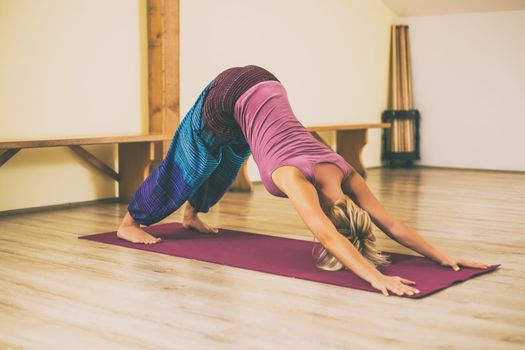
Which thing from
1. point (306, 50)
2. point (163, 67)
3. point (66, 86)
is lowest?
point (66, 86)

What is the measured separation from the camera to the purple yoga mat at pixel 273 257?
295cm

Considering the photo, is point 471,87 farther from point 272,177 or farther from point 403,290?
point 403,290

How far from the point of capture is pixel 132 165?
5.34 metres

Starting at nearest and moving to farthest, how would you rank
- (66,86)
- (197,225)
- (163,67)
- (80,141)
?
(197,225)
(80,141)
(66,86)
(163,67)

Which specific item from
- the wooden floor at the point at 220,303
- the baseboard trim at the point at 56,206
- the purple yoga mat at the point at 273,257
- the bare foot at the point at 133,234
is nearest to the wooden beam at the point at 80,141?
the wooden floor at the point at 220,303

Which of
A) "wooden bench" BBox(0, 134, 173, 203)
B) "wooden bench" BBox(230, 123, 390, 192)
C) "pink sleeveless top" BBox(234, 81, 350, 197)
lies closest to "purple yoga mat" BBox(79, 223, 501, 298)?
"pink sleeveless top" BBox(234, 81, 350, 197)

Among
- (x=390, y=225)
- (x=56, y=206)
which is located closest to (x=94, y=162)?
(x=56, y=206)

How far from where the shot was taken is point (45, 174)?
4953mm

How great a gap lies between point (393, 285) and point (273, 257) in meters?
0.80

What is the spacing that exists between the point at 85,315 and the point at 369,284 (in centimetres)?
104

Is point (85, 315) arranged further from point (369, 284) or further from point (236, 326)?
point (369, 284)

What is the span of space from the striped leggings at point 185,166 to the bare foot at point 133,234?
4cm

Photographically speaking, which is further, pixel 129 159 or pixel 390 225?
pixel 129 159

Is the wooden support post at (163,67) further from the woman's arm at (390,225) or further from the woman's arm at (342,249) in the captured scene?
the woman's arm at (342,249)
